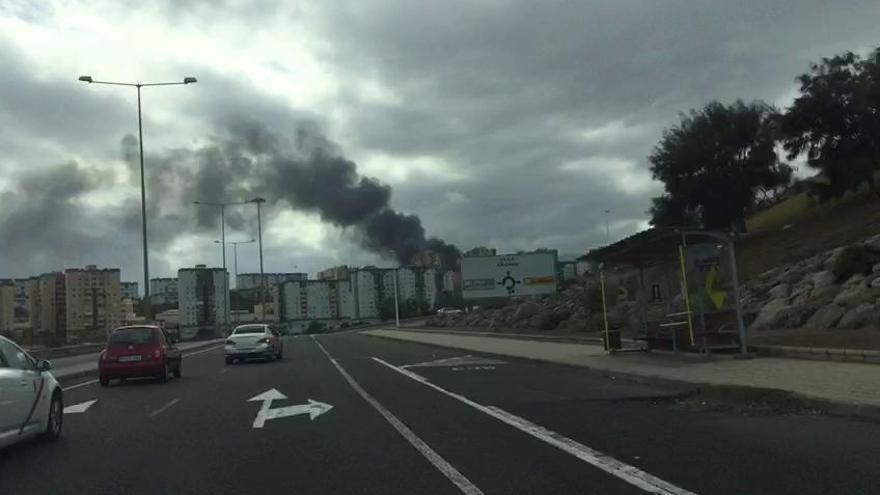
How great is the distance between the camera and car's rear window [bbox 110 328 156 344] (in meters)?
21.1

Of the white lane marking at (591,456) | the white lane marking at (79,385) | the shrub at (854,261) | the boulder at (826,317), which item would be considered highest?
the shrub at (854,261)

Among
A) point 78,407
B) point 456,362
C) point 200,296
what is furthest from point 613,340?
point 200,296

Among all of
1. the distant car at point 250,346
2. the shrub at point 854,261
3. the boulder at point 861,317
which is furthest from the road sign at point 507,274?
the boulder at point 861,317

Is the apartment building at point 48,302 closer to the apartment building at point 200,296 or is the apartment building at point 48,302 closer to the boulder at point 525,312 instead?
the apartment building at point 200,296

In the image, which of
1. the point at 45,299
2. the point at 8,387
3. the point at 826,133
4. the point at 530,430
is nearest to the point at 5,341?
the point at 8,387

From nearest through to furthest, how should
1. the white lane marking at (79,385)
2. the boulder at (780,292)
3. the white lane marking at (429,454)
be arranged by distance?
the white lane marking at (429,454) → the white lane marking at (79,385) → the boulder at (780,292)

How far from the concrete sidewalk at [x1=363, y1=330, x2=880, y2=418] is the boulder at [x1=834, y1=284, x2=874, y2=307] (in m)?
4.85

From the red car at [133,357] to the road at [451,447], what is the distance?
4.79m

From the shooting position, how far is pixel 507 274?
226 ft

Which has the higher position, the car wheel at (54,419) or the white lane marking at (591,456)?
the car wheel at (54,419)

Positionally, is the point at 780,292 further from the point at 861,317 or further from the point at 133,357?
the point at 133,357

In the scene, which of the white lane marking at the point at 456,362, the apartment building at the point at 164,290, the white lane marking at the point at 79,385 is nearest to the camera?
the white lane marking at the point at 79,385

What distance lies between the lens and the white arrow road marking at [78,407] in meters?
14.8

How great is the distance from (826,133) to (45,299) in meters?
59.7
